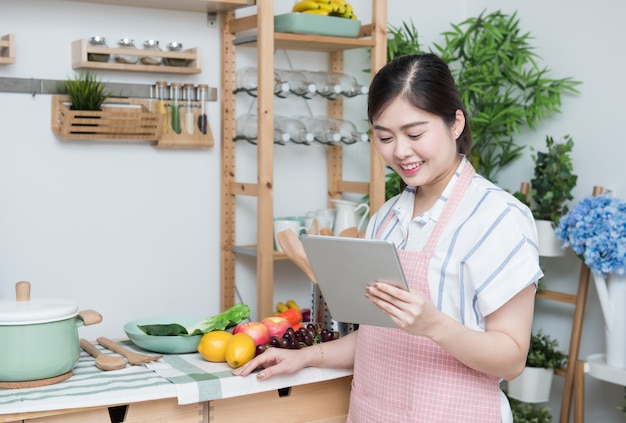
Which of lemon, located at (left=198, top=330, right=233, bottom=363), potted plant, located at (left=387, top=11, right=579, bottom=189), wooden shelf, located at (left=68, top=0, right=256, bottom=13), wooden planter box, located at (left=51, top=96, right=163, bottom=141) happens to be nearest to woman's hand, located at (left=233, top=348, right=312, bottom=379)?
lemon, located at (left=198, top=330, right=233, bottom=363)

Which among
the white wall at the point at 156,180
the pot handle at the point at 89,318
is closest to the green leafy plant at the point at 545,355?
the white wall at the point at 156,180

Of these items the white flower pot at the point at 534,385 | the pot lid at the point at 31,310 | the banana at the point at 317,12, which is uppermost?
the banana at the point at 317,12

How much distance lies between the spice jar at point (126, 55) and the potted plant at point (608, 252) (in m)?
1.67

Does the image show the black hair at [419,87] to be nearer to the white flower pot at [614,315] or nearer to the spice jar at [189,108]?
the white flower pot at [614,315]

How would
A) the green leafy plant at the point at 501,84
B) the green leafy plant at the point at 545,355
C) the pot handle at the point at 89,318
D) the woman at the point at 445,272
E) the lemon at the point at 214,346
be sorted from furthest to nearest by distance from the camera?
the green leafy plant at the point at 501,84 < the green leafy plant at the point at 545,355 < the lemon at the point at 214,346 < the pot handle at the point at 89,318 < the woman at the point at 445,272

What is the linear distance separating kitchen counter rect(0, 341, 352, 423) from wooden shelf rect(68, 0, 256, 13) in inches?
56.4

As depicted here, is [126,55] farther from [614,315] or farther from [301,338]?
[614,315]

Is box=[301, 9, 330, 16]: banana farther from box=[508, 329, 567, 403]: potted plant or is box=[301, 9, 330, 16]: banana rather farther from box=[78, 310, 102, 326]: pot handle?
box=[78, 310, 102, 326]: pot handle

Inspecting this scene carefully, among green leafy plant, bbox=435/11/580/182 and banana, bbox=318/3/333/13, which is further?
green leafy plant, bbox=435/11/580/182

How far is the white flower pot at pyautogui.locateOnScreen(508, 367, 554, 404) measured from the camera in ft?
10.5

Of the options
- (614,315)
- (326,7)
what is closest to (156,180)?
(326,7)

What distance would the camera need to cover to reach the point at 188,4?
3072mm

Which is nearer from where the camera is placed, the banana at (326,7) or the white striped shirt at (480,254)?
the white striped shirt at (480,254)

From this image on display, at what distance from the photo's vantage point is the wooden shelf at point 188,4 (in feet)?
9.86
